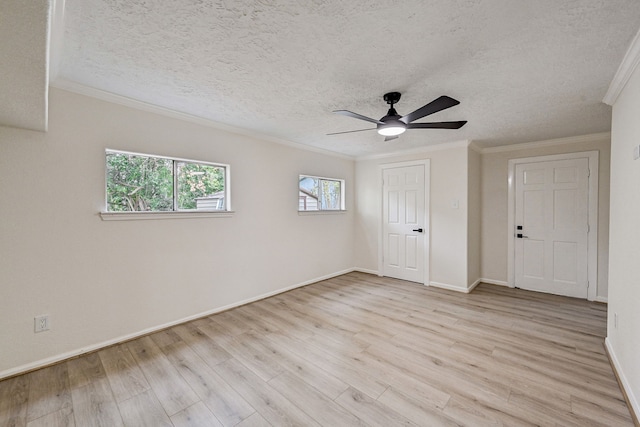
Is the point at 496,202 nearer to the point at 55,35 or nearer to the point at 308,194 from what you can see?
the point at 308,194

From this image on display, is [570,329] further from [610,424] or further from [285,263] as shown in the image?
[285,263]

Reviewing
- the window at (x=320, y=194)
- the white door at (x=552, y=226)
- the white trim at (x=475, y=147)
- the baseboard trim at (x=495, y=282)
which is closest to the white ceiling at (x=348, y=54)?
the white trim at (x=475, y=147)

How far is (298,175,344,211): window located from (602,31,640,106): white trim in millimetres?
3518

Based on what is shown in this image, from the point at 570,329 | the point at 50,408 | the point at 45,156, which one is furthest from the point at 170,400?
the point at 570,329

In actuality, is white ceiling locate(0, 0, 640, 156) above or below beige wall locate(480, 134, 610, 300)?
above

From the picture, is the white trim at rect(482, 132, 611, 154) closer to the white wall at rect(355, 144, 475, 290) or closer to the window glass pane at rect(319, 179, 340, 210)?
the white wall at rect(355, 144, 475, 290)

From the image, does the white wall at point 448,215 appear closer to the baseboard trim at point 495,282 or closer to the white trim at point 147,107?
the baseboard trim at point 495,282

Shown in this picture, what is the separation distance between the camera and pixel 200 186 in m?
3.22

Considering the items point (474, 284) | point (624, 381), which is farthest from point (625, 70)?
point (474, 284)

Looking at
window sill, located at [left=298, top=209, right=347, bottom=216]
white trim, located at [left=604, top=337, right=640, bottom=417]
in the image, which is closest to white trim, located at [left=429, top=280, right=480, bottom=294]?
white trim, located at [left=604, top=337, right=640, bottom=417]

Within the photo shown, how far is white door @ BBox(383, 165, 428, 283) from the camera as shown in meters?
4.58

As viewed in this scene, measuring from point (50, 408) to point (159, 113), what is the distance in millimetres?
2579

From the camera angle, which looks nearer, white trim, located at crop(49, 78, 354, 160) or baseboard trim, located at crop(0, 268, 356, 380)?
baseboard trim, located at crop(0, 268, 356, 380)

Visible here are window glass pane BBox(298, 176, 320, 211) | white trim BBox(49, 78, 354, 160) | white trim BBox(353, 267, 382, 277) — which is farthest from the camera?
white trim BBox(353, 267, 382, 277)
